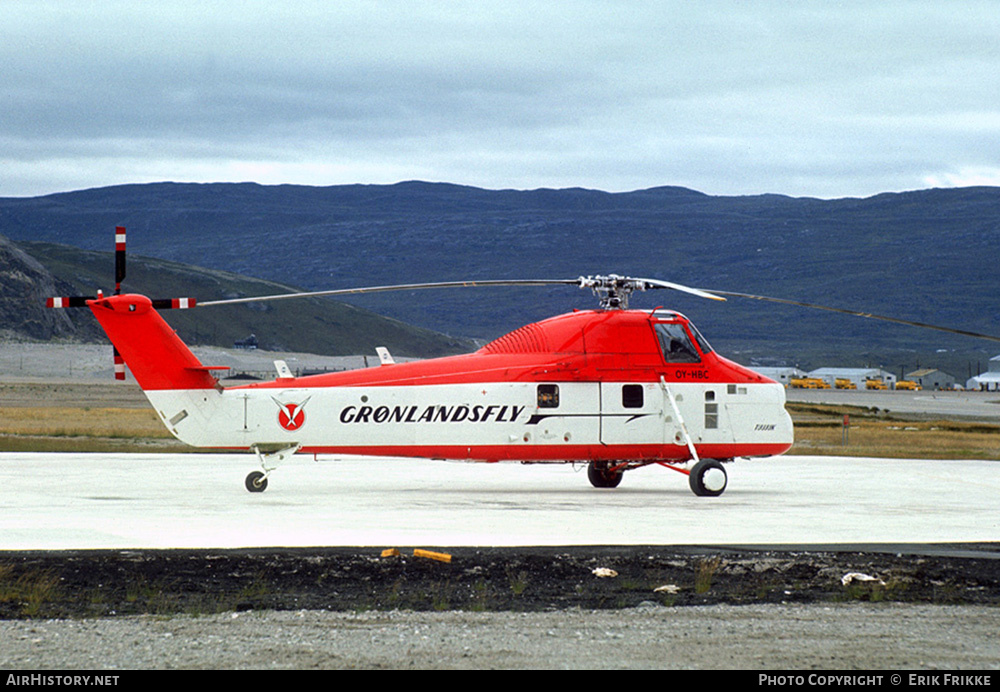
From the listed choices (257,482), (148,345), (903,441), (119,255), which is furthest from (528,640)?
(903,441)

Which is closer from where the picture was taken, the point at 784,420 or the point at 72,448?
the point at 784,420

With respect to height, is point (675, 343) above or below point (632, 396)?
above

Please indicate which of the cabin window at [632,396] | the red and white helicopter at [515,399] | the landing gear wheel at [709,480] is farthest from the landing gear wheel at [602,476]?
the landing gear wheel at [709,480]

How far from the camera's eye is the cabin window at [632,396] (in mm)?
24297

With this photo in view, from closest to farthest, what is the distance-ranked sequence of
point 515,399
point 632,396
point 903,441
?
point 515,399 → point 632,396 → point 903,441

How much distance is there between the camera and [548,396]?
78.8 ft

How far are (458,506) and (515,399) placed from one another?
3713mm

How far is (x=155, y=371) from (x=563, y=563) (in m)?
12.2

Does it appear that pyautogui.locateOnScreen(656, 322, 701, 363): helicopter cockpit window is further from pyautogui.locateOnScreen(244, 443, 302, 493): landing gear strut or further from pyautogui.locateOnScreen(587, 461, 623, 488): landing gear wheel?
pyautogui.locateOnScreen(244, 443, 302, 493): landing gear strut

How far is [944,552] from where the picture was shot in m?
15.1

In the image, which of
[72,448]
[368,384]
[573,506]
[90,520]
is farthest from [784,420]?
[72,448]

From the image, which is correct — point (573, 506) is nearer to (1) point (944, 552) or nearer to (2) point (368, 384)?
(2) point (368, 384)

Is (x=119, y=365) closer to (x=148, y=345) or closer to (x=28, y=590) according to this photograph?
(x=148, y=345)

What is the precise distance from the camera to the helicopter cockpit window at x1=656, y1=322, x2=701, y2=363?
24.8m
